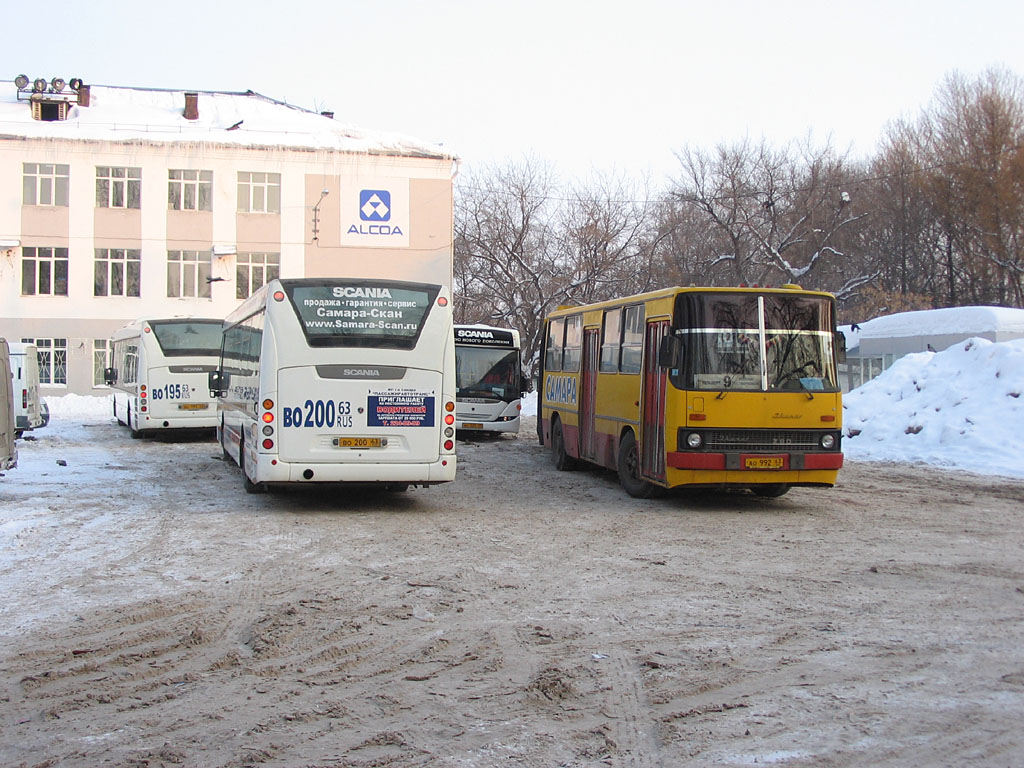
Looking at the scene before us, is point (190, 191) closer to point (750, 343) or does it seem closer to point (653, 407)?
point (653, 407)

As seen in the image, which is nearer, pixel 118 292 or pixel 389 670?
pixel 389 670

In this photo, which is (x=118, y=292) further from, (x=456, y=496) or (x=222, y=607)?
(x=222, y=607)

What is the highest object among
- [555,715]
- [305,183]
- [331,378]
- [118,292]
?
[305,183]

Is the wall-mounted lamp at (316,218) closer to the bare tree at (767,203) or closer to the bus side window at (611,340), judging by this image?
the bare tree at (767,203)

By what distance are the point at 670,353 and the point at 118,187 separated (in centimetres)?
3763

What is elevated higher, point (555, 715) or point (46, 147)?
point (46, 147)

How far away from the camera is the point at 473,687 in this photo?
5.65m

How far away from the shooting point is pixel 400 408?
12492 mm

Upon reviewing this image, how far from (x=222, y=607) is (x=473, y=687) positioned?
271cm

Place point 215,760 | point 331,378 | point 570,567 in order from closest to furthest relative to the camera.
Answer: point 215,760 < point 570,567 < point 331,378

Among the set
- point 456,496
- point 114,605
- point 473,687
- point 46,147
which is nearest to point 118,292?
point 46,147

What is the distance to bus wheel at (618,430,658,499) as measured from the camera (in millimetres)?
13805

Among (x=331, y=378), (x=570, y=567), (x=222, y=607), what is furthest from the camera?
(x=331, y=378)

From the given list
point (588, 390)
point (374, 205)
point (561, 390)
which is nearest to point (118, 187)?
point (374, 205)
